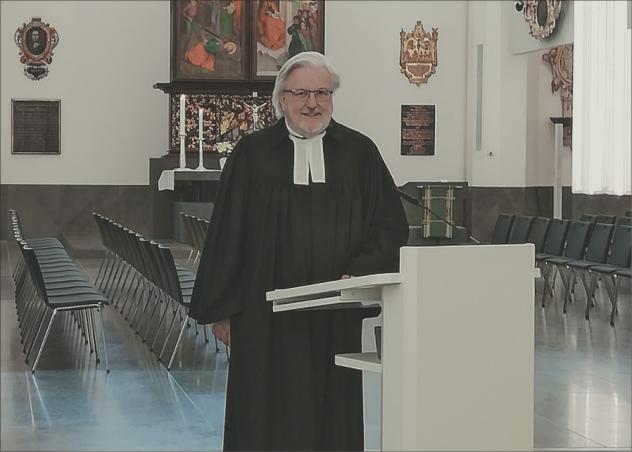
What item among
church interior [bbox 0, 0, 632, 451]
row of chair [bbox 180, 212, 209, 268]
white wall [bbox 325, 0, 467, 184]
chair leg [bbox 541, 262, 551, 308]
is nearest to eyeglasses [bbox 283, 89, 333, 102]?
row of chair [bbox 180, 212, 209, 268]

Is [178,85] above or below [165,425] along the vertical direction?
above

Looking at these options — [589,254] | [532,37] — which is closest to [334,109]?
[532,37]

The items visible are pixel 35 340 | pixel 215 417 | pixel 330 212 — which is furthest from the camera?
pixel 35 340

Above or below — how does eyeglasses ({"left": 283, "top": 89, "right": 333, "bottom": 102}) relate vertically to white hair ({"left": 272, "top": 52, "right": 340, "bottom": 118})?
below

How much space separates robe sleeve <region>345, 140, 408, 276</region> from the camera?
416cm

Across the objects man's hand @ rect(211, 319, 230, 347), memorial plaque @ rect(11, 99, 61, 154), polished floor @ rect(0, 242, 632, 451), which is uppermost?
memorial plaque @ rect(11, 99, 61, 154)

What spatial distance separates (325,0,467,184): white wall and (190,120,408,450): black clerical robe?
18123 mm

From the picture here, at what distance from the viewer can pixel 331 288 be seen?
3.39 metres

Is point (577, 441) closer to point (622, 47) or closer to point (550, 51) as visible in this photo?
point (622, 47)

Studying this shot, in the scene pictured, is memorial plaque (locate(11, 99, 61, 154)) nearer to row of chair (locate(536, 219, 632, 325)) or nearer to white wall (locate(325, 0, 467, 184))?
white wall (locate(325, 0, 467, 184))

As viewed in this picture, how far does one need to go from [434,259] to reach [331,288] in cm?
39

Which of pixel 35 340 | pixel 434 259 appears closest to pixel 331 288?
pixel 434 259

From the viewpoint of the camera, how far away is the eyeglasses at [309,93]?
4055 millimetres

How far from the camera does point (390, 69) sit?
2239 cm
